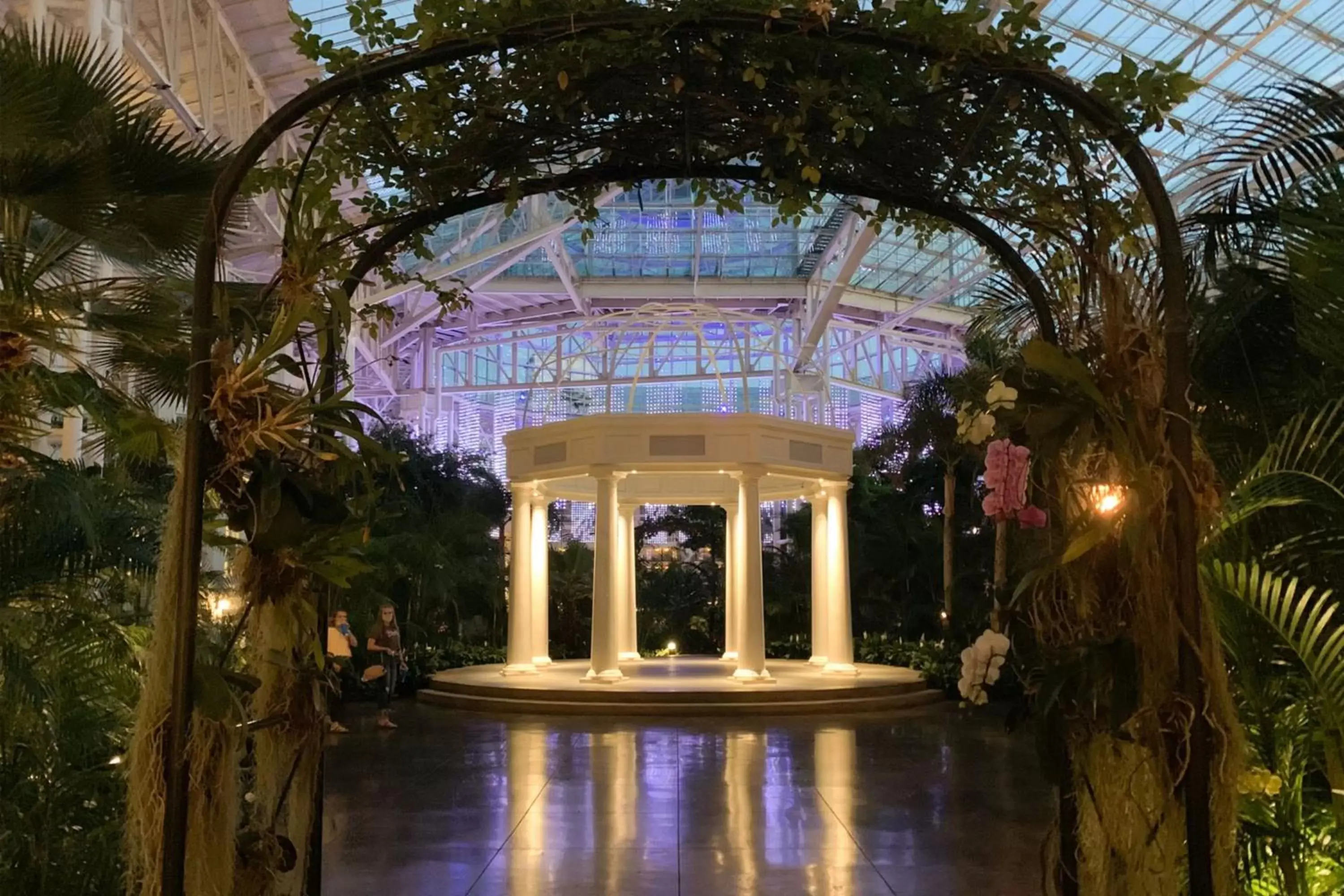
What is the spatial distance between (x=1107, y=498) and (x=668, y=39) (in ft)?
6.04

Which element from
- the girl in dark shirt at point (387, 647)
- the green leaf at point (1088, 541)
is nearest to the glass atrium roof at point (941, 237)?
the green leaf at point (1088, 541)

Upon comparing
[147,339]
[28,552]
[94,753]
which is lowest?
[94,753]

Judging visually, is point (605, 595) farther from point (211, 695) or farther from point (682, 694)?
point (211, 695)

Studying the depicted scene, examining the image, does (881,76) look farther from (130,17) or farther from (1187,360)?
(130,17)

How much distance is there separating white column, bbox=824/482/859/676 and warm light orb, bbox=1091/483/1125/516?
12.6m

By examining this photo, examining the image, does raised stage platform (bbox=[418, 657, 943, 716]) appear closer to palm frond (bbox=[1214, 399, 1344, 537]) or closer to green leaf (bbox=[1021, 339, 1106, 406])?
palm frond (bbox=[1214, 399, 1344, 537])

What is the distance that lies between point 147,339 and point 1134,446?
470cm

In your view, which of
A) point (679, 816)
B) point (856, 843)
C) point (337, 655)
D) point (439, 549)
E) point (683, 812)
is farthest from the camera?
point (439, 549)

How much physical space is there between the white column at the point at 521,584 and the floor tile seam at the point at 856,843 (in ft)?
27.6

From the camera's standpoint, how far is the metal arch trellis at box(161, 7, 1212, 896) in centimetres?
295

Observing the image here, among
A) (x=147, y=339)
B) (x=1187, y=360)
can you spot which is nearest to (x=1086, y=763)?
(x=1187, y=360)

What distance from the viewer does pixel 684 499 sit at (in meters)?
18.7

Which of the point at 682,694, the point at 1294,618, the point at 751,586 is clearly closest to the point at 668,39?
the point at 1294,618

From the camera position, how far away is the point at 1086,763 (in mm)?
3344
